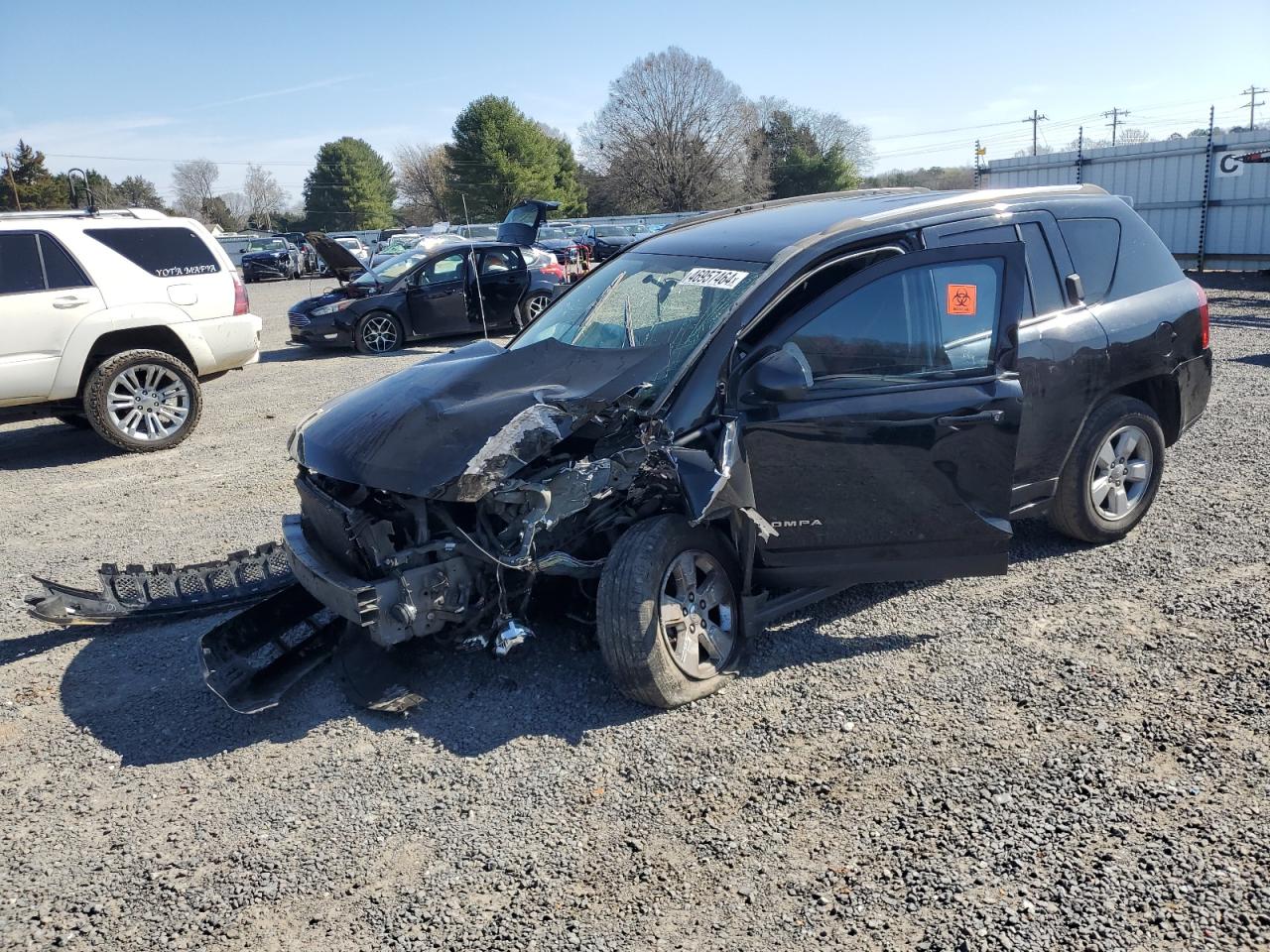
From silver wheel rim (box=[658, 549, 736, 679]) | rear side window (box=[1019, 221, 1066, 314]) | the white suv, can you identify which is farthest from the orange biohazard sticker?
the white suv

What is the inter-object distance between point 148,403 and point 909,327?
Result: 7273 millimetres

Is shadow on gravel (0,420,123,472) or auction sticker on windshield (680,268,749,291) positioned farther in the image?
shadow on gravel (0,420,123,472)

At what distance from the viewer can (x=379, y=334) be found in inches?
573

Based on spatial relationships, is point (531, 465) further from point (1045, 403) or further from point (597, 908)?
point (1045, 403)

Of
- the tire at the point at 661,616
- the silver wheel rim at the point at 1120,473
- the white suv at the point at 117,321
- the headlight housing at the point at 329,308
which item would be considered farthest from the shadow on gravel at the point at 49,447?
the silver wheel rim at the point at 1120,473

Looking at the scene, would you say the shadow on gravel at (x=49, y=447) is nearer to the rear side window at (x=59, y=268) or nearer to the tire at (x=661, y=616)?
the rear side window at (x=59, y=268)

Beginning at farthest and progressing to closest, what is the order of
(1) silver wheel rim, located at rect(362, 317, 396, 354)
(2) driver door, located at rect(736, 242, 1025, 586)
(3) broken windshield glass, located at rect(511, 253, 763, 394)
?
1. (1) silver wheel rim, located at rect(362, 317, 396, 354)
2. (3) broken windshield glass, located at rect(511, 253, 763, 394)
3. (2) driver door, located at rect(736, 242, 1025, 586)

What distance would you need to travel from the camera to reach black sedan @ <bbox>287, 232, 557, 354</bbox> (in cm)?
1433

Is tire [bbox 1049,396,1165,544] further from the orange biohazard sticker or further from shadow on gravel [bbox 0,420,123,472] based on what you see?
shadow on gravel [bbox 0,420,123,472]

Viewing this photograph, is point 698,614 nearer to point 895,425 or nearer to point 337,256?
point 895,425

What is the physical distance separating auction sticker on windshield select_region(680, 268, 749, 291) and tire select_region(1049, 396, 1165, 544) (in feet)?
6.78

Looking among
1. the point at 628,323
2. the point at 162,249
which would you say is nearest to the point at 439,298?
the point at 162,249

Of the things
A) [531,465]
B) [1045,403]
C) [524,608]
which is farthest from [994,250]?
[524,608]

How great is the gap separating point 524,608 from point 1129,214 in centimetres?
406
